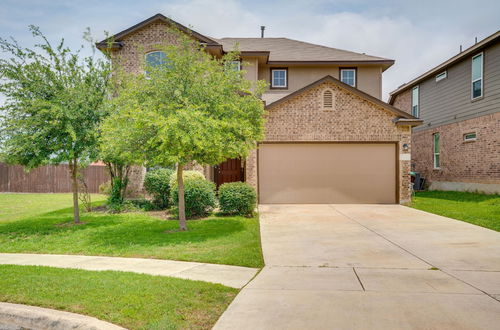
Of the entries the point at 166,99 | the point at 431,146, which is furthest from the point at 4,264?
the point at 431,146

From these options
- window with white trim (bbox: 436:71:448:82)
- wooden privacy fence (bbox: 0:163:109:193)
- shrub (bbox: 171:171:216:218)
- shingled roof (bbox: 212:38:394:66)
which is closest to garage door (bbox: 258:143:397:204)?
shrub (bbox: 171:171:216:218)

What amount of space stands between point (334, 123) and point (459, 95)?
9.03 m

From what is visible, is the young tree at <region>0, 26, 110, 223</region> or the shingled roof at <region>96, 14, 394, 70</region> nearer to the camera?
the young tree at <region>0, 26, 110, 223</region>

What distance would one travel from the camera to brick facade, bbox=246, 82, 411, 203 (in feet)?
47.3

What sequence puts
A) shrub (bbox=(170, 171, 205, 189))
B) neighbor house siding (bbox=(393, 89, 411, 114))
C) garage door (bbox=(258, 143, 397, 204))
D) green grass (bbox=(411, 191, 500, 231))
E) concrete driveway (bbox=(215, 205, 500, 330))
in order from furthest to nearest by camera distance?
neighbor house siding (bbox=(393, 89, 411, 114)), garage door (bbox=(258, 143, 397, 204)), shrub (bbox=(170, 171, 205, 189)), green grass (bbox=(411, 191, 500, 231)), concrete driveway (bbox=(215, 205, 500, 330))

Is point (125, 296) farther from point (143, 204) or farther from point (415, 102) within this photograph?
point (415, 102)

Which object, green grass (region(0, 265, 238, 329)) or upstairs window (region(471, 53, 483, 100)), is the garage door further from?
green grass (region(0, 265, 238, 329))

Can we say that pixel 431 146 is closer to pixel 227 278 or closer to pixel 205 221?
pixel 205 221

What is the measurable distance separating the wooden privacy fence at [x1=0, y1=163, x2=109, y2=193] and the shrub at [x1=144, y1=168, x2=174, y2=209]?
33.9 ft

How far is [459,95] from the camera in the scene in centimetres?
1894

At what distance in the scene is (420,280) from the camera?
204 inches

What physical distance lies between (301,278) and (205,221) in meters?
5.91

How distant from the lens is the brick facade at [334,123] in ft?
47.3

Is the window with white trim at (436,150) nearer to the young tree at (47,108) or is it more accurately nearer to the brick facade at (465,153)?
the brick facade at (465,153)
